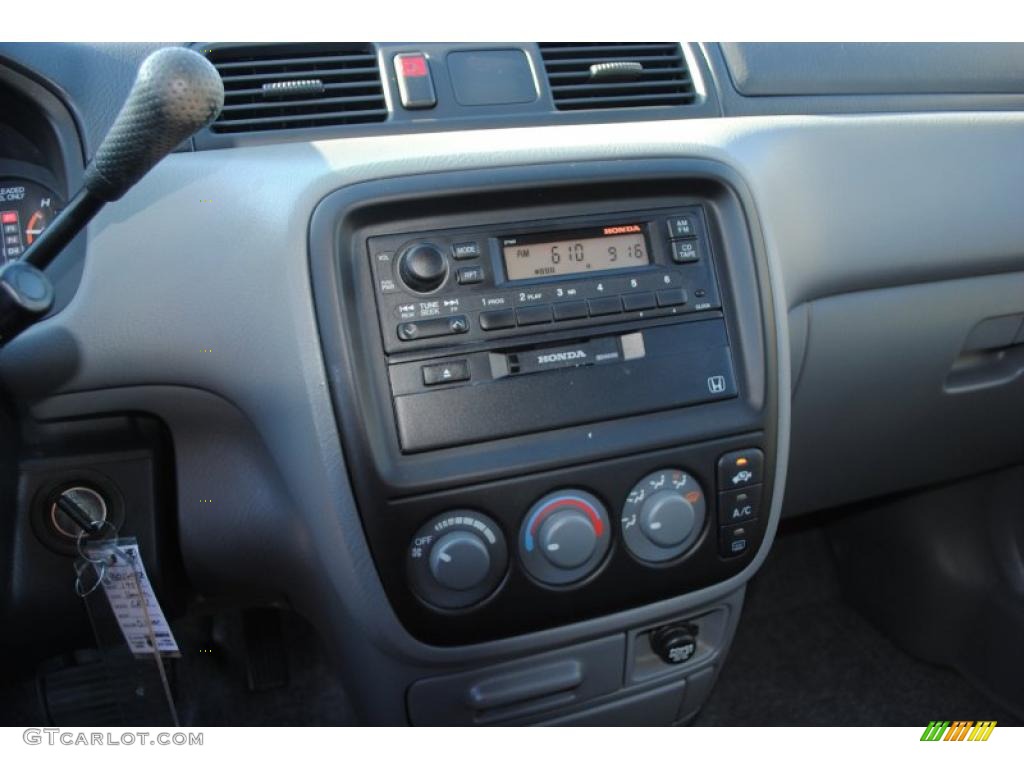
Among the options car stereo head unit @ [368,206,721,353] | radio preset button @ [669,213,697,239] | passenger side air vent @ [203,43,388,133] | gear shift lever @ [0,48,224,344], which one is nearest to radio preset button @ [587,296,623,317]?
car stereo head unit @ [368,206,721,353]

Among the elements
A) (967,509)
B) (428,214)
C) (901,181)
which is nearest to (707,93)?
(901,181)

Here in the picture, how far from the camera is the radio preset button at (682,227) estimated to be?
99 centimetres

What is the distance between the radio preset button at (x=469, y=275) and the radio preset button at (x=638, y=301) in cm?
16

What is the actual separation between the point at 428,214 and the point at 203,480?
406mm

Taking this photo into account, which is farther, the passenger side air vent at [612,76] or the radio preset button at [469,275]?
the passenger side air vent at [612,76]

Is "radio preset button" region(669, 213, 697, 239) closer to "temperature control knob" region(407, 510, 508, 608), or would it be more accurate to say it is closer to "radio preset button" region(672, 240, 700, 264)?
"radio preset button" region(672, 240, 700, 264)

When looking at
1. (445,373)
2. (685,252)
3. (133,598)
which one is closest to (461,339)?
(445,373)

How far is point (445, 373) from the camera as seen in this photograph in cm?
90

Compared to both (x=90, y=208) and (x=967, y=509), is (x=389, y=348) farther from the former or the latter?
(x=967, y=509)

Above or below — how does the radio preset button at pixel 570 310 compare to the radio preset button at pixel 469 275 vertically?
below

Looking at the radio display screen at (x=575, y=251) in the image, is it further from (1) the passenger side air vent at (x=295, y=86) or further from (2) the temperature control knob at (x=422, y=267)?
(1) the passenger side air vent at (x=295, y=86)

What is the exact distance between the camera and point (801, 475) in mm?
1344

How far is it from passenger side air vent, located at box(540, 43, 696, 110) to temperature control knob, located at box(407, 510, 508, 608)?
0.51 metres

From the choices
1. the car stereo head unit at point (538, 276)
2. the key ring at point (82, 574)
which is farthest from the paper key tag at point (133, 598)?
the car stereo head unit at point (538, 276)
